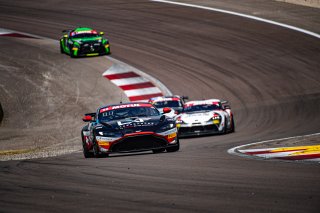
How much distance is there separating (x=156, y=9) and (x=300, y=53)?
35.0 feet

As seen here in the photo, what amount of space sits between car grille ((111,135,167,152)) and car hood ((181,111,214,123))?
5832mm

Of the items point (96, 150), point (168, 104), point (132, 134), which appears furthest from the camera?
point (168, 104)

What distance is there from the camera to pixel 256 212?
634cm

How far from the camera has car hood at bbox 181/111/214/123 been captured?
1936 centimetres

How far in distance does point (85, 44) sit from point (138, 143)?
19294 mm

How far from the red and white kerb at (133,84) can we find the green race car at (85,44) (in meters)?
2.44

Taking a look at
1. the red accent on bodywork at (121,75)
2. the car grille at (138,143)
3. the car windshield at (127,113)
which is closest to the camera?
the car grille at (138,143)

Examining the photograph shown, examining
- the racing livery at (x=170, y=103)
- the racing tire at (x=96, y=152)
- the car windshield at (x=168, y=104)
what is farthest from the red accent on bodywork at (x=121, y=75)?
the racing tire at (x=96, y=152)

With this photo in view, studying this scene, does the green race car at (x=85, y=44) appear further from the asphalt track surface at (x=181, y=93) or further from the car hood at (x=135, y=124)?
the car hood at (x=135, y=124)

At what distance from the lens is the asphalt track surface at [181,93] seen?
738cm

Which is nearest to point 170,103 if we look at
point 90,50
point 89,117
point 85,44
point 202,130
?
point 202,130

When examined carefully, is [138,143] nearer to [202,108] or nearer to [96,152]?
[96,152]

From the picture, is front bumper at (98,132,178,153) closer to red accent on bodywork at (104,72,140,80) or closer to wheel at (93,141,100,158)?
wheel at (93,141,100,158)

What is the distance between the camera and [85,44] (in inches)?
1272
